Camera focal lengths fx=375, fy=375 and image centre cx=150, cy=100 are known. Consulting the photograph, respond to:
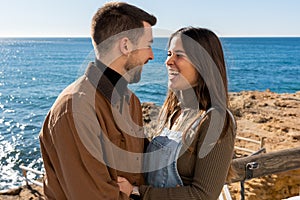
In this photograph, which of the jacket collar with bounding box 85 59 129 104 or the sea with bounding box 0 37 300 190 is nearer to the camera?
the jacket collar with bounding box 85 59 129 104

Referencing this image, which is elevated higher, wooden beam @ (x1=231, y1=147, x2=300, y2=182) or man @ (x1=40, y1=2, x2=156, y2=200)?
man @ (x1=40, y1=2, x2=156, y2=200)

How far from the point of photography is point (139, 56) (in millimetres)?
1565

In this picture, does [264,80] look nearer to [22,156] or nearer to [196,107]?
[22,156]

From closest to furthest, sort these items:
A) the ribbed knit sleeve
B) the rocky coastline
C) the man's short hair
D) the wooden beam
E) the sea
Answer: the man's short hair < the ribbed knit sleeve < the wooden beam < the sea < the rocky coastline

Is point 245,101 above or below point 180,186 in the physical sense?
below

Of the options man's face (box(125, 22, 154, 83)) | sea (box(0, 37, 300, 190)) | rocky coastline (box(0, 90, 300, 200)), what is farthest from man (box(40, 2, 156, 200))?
rocky coastline (box(0, 90, 300, 200))

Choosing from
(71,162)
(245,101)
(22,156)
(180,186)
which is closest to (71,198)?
(71,162)

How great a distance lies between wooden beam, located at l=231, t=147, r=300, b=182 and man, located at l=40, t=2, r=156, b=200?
3.08 feet

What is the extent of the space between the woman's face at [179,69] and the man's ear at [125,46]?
0.30 metres

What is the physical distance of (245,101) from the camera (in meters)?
17.5

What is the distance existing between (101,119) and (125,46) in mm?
312

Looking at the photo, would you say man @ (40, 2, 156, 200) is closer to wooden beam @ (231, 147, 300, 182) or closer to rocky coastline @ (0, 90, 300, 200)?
rocky coastline @ (0, 90, 300, 200)

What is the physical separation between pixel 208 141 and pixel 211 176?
0.16 m

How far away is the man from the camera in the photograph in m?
1.37
